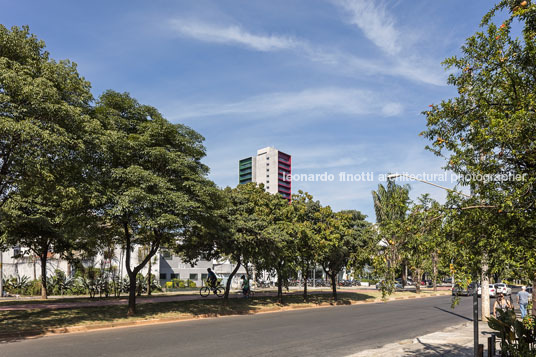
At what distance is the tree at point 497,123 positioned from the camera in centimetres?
534

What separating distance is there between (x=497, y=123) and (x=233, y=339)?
35.4ft

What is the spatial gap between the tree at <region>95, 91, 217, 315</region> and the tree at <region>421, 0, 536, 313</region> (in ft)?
40.0

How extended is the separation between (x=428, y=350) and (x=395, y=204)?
724 centimetres

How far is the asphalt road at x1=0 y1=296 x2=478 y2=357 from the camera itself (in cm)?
1123

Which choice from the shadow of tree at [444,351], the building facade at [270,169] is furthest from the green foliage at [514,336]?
the building facade at [270,169]

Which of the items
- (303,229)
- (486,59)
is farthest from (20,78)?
(303,229)

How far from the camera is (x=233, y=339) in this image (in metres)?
13.5

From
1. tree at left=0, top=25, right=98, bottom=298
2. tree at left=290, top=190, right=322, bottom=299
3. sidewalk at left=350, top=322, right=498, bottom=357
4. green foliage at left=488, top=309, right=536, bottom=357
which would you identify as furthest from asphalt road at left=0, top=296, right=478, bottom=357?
tree at left=290, top=190, right=322, bottom=299

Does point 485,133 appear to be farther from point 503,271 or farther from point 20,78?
point 20,78

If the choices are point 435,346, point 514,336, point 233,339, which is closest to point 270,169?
point 233,339

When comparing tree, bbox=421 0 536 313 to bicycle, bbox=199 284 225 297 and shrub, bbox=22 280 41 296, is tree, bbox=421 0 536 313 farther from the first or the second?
shrub, bbox=22 280 41 296

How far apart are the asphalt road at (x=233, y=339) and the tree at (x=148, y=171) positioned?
4332 mm

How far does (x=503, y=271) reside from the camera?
19.9 ft

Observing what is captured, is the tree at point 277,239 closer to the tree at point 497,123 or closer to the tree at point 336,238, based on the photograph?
the tree at point 336,238
